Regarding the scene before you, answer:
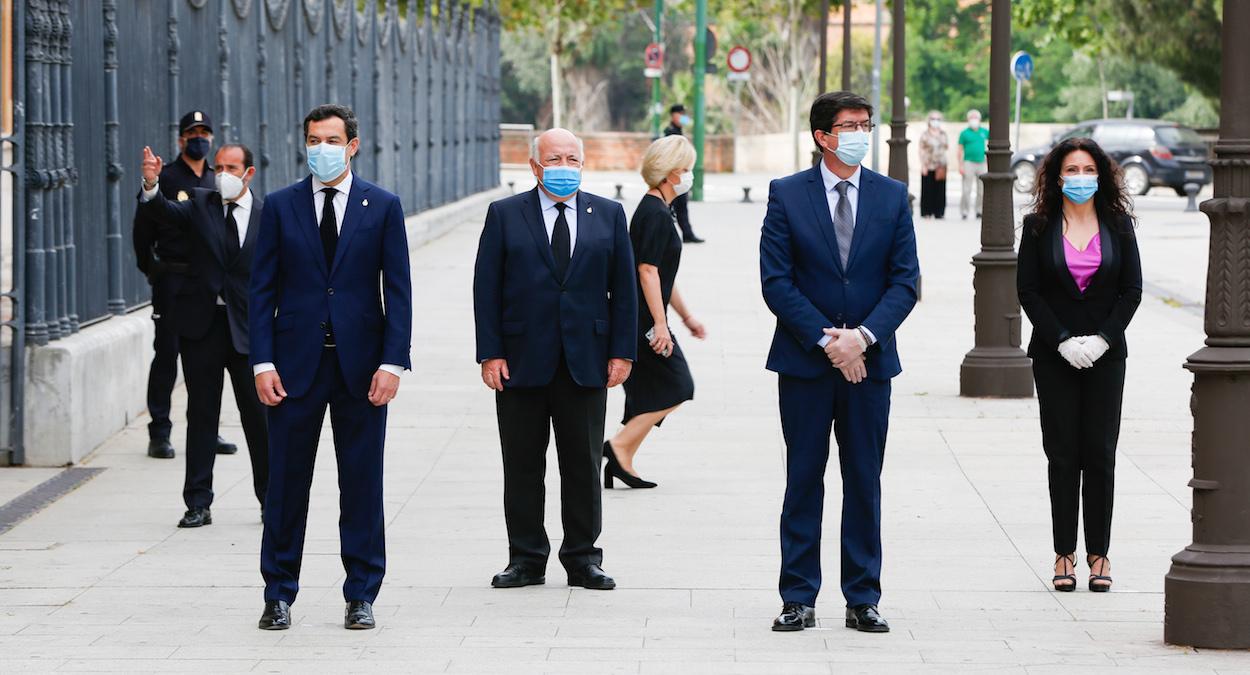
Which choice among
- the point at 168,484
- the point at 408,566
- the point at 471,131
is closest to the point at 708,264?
the point at 471,131

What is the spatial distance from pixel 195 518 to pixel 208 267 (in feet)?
3.68

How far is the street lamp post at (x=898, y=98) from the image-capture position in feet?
66.0

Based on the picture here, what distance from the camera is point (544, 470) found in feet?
25.5

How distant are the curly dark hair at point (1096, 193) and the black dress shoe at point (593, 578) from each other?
6.75ft

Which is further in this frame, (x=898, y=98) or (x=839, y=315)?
(x=898, y=98)

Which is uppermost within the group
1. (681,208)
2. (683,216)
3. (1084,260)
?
(1084,260)

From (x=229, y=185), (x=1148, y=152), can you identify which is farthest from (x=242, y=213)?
(x=1148, y=152)

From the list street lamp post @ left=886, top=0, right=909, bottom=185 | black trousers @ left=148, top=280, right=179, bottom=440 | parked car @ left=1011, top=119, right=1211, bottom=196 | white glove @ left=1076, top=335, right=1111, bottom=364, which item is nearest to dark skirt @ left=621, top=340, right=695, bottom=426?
black trousers @ left=148, top=280, right=179, bottom=440

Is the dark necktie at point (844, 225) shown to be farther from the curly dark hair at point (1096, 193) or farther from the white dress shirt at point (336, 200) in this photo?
the white dress shirt at point (336, 200)

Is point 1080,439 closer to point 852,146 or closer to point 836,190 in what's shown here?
point 836,190

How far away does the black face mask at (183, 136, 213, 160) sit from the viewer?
1016 cm

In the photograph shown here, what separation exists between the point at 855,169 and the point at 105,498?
14.5 feet

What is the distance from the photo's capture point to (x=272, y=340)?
7.04m

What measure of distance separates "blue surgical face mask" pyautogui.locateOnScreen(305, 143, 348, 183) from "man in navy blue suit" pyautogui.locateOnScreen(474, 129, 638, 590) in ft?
2.51
